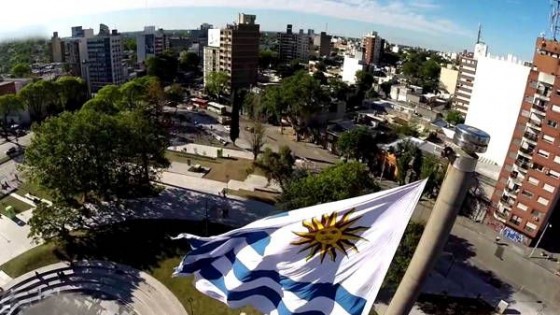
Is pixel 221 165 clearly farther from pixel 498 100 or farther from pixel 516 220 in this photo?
pixel 498 100

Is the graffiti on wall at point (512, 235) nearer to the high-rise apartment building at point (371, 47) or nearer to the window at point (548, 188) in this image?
the window at point (548, 188)

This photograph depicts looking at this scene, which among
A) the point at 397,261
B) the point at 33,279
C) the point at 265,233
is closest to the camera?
the point at 265,233

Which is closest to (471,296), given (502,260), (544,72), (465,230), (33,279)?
(502,260)

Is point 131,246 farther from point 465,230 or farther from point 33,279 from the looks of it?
point 465,230

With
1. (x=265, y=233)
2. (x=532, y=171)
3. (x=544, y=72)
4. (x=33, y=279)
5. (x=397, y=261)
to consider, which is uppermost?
(x=544, y=72)

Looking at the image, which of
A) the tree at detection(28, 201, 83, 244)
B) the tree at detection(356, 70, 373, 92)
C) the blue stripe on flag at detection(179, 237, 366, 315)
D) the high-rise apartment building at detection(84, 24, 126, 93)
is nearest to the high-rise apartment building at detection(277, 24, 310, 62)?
the tree at detection(356, 70, 373, 92)

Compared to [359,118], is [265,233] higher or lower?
higher

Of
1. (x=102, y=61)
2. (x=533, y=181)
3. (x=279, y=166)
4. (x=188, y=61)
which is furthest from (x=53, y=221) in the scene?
(x=188, y=61)
